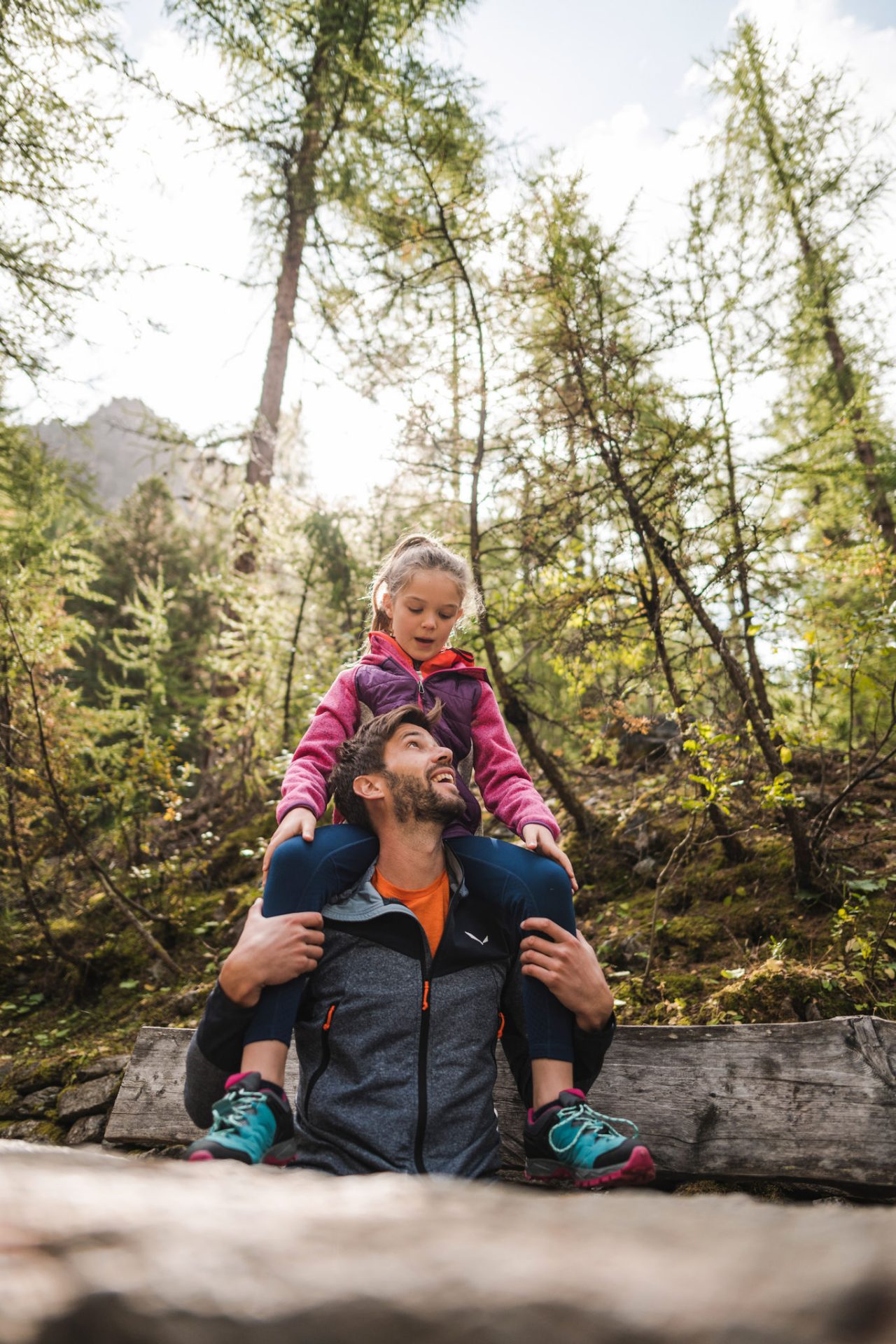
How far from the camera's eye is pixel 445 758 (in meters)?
2.59

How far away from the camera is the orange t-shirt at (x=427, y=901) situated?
2.40 metres

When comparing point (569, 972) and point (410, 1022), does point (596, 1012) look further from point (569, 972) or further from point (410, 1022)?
point (410, 1022)

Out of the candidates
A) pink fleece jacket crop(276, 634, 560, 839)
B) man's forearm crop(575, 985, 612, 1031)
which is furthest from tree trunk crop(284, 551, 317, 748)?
man's forearm crop(575, 985, 612, 1031)

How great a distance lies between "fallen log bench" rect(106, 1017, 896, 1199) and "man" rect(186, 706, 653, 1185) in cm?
27

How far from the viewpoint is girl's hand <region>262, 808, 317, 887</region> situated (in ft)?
7.70

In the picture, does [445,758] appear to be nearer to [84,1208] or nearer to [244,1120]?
[244,1120]

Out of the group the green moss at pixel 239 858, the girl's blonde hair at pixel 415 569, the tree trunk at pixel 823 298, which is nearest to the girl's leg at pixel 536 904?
the girl's blonde hair at pixel 415 569

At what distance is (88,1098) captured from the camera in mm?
4039

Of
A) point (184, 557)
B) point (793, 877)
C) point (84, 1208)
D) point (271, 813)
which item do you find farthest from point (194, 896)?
point (184, 557)

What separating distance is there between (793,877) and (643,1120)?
2.44 metres

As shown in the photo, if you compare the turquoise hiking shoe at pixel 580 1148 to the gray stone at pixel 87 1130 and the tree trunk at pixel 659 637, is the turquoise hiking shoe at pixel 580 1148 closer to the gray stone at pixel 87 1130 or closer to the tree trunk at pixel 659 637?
the tree trunk at pixel 659 637

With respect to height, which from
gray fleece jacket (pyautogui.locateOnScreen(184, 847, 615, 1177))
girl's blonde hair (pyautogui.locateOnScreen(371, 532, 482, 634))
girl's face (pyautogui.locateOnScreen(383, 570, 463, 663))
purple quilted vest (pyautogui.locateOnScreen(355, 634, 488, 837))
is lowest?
gray fleece jacket (pyautogui.locateOnScreen(184, 847, 615, 1177))

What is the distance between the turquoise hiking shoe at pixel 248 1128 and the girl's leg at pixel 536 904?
2.39 feet

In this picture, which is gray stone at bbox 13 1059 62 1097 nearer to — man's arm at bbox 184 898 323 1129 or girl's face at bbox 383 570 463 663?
man's arm at bbox 184 898 323 1129
